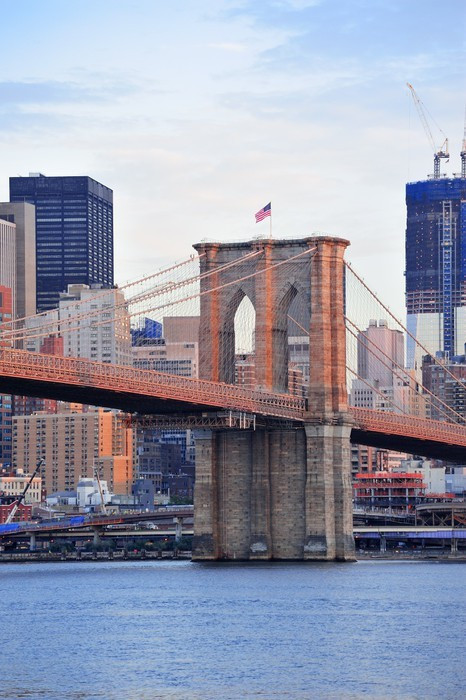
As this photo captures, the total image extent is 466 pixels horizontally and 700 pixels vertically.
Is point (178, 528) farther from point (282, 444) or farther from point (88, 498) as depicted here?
A: point (88, 498)

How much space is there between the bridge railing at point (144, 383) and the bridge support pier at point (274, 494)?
2.30 metres

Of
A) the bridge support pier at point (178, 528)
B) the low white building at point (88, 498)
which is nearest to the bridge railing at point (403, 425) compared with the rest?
the bridge support pier at point (178, 528)

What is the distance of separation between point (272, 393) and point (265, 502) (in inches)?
216

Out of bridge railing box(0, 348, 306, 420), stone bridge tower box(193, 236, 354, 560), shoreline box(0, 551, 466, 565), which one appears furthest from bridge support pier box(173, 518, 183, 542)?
bridge railing box(0, 348, 306, 420)

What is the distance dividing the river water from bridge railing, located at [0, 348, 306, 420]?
25.7 feet

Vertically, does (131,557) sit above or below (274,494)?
below

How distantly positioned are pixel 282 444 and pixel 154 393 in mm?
14108

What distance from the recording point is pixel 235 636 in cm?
6088

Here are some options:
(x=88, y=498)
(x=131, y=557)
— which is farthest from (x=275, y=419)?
(x=88, y=498)

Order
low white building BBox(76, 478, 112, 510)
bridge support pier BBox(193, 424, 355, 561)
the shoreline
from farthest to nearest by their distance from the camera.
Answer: low white building BBox(76, 478, 112, 510)
the shoreline
bridge support pier BBox(193, 424, 355, 561)

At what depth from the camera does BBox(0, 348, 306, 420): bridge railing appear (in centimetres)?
8056

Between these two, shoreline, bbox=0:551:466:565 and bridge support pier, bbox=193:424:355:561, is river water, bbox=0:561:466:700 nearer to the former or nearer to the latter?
bridge support pier, bbox=193:424:355:561

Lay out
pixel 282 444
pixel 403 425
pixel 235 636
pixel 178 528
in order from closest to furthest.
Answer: pixel 235 636, pixel 282 444, pixel 403 425, pixel 178 528

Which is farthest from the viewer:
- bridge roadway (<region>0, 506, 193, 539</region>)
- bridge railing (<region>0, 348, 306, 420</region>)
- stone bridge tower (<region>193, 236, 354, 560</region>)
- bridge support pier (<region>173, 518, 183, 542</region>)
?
bridge support pier (<region>173, 518, 183, 542</region>)
